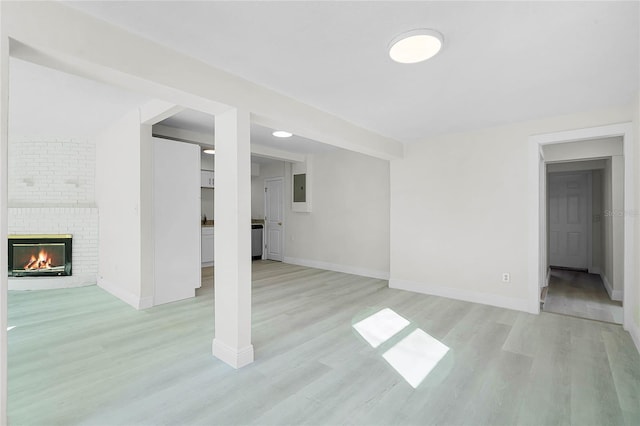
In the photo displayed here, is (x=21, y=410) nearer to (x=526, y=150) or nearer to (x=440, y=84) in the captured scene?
(x=440, y=84)

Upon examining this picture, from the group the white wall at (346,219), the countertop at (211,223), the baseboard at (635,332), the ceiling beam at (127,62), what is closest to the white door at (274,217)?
the countertop at (211,223)

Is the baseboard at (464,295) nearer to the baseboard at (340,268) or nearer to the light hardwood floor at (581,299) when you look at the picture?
the light hardwood floor at (581,299)

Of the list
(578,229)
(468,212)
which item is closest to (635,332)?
(468,212)

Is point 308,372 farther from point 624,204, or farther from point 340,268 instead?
point 340,268

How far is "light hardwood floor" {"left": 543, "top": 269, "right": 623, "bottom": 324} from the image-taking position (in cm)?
380

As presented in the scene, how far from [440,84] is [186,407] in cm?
308

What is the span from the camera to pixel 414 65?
2.32 m

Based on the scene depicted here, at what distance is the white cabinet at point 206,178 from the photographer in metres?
7.03

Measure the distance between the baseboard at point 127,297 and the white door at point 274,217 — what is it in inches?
141

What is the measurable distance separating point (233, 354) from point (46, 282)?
424 cm

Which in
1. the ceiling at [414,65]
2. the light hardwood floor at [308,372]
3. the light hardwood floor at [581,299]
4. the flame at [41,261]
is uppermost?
the ceiling at [414,65]

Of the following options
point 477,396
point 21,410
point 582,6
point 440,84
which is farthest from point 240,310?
point 582,6

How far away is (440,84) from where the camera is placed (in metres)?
2.66

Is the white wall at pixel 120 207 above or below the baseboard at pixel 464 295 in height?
above
